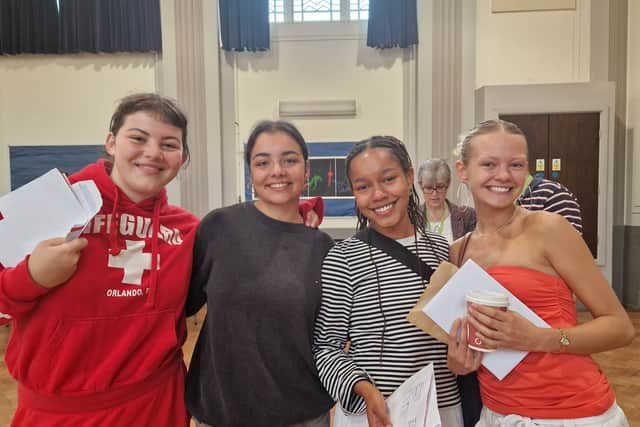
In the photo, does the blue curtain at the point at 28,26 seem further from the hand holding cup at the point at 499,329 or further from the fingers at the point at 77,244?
the hand holding cup at the point at 499,329

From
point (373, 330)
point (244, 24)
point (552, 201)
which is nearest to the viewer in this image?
point (373, 330)

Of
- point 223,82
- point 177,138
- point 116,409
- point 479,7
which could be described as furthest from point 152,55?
point 116,409

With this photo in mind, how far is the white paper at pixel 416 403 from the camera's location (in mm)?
925

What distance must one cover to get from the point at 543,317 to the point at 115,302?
1143 millimetres

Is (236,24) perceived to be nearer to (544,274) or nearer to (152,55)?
(152,55)

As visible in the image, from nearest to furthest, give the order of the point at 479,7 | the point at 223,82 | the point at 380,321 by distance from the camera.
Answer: the point at 380,321, the point at 479,7, the point at 223,82

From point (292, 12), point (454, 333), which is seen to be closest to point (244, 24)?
point (292, 12)

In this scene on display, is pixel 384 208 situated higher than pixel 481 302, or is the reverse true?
pixel 384 208

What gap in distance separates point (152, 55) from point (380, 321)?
6.02 m

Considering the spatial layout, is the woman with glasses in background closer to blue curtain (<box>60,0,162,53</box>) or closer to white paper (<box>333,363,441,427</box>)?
white paper (<box>333,363,441,427</box>)

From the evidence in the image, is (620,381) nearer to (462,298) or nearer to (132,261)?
(462,298)

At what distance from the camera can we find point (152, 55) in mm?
6109

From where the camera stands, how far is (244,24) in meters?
5.91

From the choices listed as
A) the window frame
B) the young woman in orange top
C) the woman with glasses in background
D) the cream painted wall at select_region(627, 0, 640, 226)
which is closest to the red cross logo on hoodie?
the young woman in orange top
